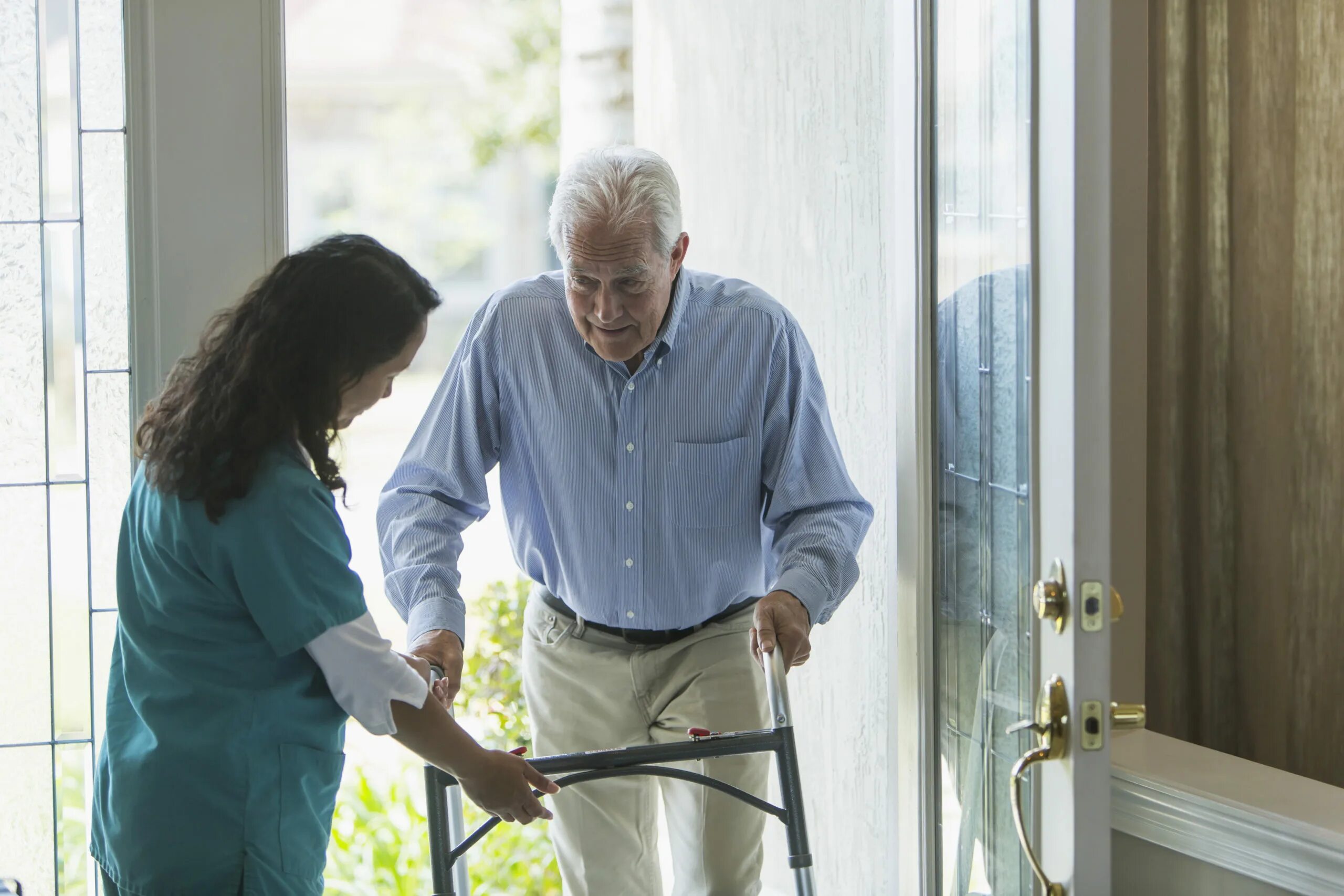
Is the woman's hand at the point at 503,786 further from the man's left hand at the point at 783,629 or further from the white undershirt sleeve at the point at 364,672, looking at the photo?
the man's left hand at the point at 783,629

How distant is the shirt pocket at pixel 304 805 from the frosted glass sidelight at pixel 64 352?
3.19ft

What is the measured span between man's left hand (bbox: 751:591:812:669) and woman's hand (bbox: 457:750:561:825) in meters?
0.46

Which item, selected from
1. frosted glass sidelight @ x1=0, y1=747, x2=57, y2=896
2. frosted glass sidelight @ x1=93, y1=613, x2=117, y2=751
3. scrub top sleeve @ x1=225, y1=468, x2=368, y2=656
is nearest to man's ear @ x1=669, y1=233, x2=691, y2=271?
scrub top sleeve @ x1=225, y1=468, x2=368, y2=656

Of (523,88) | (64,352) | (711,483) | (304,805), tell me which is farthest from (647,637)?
(523,88)

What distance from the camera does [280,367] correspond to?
1.29m

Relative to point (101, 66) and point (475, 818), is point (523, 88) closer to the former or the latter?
point (101, 66)

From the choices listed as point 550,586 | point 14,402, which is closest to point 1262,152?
point 550,586

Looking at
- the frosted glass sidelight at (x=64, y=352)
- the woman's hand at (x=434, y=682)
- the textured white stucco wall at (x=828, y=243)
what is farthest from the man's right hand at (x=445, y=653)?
the textured white stucco wall at (x=828, y=243)

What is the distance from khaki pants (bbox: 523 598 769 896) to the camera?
196 cm

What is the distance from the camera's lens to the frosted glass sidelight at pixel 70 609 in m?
2.00

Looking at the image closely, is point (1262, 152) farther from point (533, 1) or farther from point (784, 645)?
point (533, 1)

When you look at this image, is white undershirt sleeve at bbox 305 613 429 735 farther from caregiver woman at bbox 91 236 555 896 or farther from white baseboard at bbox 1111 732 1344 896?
white baseboard at bbox 1111 732 1344 896

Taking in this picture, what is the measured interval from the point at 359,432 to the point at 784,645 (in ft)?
7.55

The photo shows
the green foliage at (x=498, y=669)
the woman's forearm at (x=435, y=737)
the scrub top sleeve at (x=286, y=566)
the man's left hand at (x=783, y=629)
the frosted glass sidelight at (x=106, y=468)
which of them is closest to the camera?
the scrub top sleeve at (x=286, y=566)
